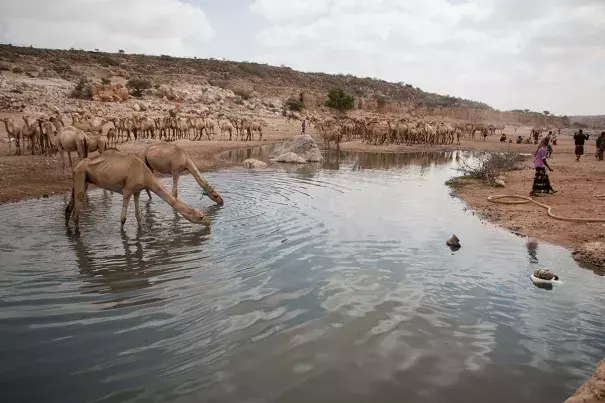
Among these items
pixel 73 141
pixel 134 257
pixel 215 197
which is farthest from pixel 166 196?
pixel 73 141

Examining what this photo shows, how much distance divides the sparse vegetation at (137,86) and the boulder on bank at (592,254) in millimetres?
45878

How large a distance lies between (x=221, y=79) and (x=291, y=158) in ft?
155

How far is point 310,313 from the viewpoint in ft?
19.5

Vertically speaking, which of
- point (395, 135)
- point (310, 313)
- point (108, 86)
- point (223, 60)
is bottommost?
point (310, 313)

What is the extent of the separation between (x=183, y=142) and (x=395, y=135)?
17.5m

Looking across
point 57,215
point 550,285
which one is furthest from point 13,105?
point 550,285

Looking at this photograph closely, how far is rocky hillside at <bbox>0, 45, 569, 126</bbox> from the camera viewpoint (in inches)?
2008

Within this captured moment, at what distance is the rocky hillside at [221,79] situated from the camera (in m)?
51.0

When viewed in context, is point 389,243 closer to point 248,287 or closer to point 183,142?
point 248,287

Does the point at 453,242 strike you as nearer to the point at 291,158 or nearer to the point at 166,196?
the point at 166,196

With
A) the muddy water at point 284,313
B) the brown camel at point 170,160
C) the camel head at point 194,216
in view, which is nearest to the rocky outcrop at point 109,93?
the brown camel at point 170,160

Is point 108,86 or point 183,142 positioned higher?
point 108,86

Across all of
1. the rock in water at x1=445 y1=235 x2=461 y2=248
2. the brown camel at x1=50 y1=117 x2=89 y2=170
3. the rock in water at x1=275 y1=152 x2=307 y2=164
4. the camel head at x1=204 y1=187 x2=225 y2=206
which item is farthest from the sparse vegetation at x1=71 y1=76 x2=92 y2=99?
the rock in water at x1=445 y1=235 x2=461 y2=248

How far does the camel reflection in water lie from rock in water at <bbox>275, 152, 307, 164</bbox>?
43.0 ft
